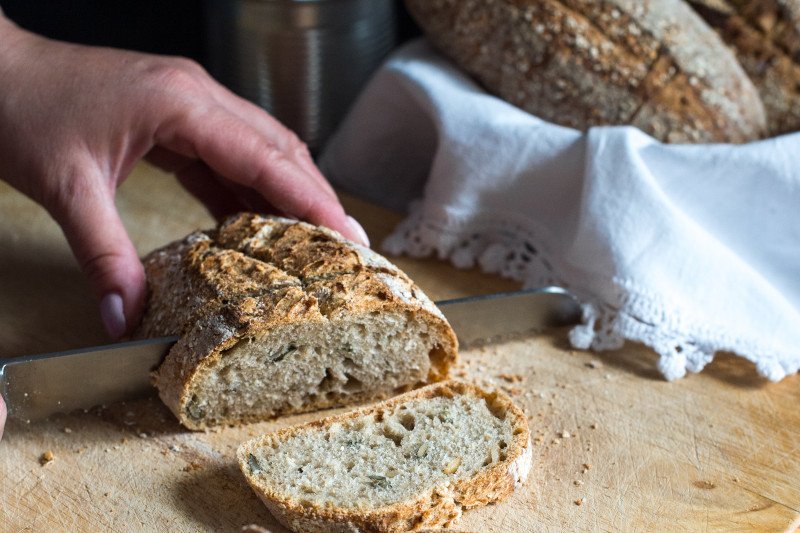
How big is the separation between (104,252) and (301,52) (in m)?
1.47

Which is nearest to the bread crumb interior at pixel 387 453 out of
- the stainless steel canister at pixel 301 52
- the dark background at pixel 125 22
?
the stainless steel canister at pixel 301 52

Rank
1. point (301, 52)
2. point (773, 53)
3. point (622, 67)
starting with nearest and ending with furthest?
point (622, 67) → point (773, 53) → point (301, 52)

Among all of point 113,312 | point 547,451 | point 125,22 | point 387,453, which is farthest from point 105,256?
point 125,22

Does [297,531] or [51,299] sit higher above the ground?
[297,531]

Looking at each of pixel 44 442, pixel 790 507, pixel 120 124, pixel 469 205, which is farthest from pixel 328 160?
pixel 790 507

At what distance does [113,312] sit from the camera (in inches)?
106

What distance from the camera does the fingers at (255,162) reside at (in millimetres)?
2848

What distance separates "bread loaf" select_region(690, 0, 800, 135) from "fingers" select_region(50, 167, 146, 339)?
89.4 inches

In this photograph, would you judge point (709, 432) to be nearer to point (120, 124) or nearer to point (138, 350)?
point (138, 350)

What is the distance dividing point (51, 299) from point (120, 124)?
0.67 meters

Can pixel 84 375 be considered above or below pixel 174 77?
below

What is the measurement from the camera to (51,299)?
306cm

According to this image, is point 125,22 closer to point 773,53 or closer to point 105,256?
point 105,256

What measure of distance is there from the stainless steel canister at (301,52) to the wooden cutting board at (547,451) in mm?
1280
